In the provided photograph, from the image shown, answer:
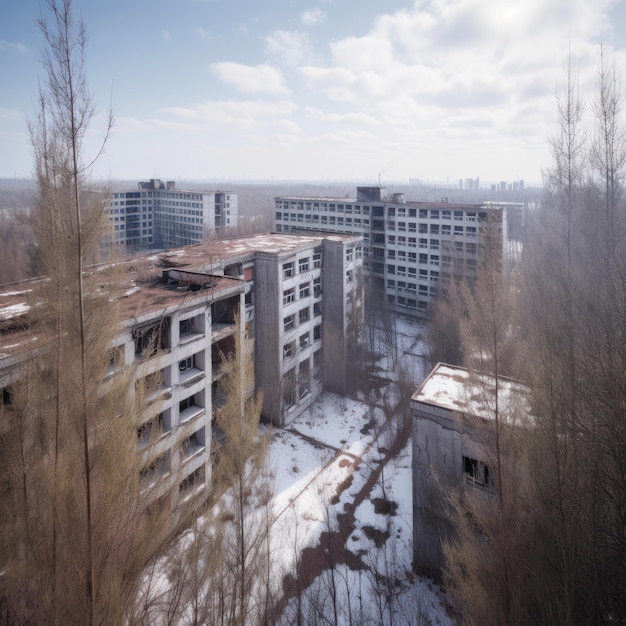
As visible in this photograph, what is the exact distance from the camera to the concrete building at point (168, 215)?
58.8m

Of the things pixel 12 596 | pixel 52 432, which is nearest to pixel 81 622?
pixel 12 596

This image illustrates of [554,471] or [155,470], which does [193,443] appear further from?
[554,471]

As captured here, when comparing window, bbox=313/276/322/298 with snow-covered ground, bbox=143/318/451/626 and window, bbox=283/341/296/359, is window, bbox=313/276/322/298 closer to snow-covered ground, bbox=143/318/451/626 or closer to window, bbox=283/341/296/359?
window, bbox=283/341/296/359

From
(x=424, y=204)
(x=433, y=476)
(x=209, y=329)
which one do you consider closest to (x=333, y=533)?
(x=433, y=476)

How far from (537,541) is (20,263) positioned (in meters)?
42.8

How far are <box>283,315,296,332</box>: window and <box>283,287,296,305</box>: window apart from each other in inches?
34.5

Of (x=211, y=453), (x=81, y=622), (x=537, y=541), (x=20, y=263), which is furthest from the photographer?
(x=20, y=263)

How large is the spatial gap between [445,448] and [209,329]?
8842mm

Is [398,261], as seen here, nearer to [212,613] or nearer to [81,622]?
[212,613]

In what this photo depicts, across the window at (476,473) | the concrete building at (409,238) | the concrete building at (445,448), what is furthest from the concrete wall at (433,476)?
the concrete building at (409,238)

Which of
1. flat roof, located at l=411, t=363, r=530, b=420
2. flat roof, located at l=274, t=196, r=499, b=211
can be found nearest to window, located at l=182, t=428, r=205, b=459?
flat roof, located at l=411, t=363, r=530, b=420

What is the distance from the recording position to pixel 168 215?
62.2m

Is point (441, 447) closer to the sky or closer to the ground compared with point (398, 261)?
closer to the ground

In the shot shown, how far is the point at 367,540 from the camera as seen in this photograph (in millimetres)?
15148
